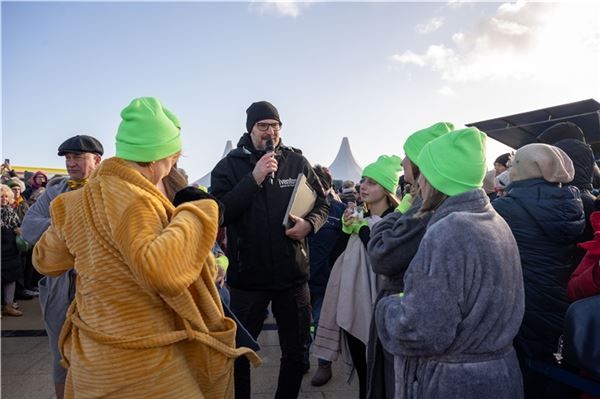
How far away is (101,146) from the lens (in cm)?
304

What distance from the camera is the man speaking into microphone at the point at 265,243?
2721mm

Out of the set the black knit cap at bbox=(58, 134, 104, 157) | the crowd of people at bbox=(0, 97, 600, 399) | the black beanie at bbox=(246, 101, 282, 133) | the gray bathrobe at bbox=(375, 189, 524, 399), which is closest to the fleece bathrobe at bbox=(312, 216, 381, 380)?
the crowd of people at bbox=(0, 97, 600, 399)

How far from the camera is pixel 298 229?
2.82 m

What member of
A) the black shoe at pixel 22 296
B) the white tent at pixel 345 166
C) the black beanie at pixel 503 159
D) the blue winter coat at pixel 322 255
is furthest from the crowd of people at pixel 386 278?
the white tent at pixel 345 166

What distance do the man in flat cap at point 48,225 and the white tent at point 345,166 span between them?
17838 millimetres

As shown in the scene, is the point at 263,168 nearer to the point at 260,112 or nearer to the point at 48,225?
the point at 260,112

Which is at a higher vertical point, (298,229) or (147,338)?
(298,229)

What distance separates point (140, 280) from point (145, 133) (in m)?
0.54

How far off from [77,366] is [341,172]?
2042 centimetres

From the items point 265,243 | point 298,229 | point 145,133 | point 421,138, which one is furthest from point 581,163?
point 145,133

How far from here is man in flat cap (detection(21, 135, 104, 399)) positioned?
2.55 meters

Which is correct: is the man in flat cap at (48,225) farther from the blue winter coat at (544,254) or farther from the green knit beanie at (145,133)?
the blue winter coat at (544,254)

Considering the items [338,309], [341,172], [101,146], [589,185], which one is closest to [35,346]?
[101,146]

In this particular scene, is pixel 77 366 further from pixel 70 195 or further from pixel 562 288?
pixel 562 288
